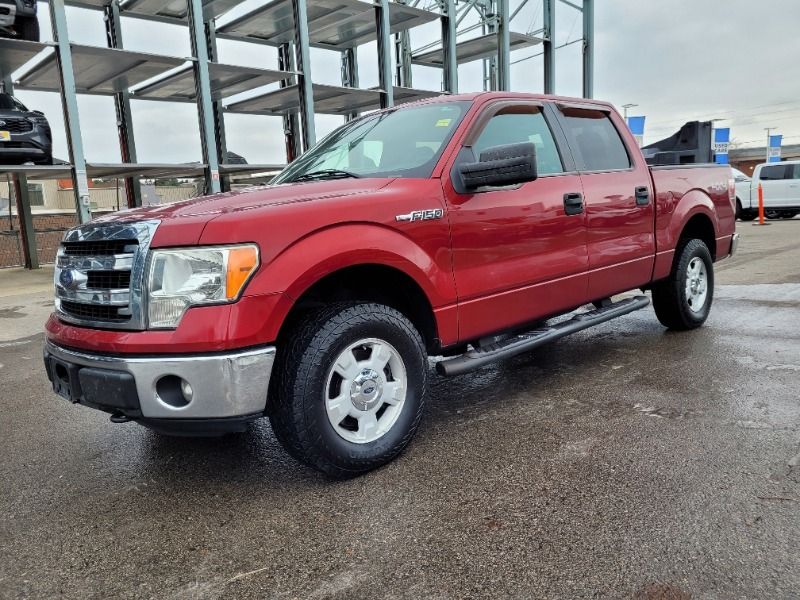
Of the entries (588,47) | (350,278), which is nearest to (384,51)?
(588,47)

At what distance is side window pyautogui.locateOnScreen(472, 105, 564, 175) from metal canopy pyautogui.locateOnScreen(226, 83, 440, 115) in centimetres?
984

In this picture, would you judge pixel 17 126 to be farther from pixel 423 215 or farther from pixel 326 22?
pixel 423 215

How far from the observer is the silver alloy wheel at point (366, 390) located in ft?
9.25

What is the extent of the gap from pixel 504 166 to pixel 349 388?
1.35 metres

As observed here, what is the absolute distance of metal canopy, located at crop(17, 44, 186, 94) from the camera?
10805mm

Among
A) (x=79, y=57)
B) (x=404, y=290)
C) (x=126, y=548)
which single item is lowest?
(x=126, y=548)

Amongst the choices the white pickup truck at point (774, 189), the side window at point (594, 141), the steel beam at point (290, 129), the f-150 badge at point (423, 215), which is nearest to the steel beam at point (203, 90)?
the steel beam at point (290, 129)

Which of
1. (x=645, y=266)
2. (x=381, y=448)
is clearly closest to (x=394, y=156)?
(x=381, y=448)

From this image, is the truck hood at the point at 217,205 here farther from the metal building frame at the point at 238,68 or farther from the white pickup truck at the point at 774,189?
the white pickup truck at the point at 774,189

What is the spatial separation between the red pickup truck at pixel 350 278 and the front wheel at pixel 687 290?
3.43 feet

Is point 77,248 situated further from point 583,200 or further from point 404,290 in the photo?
point 583,200

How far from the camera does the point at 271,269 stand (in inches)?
101

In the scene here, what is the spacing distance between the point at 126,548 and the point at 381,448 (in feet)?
3.74

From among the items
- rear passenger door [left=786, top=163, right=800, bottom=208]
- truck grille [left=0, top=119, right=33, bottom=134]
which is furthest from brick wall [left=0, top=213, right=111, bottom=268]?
rear passenger door [left=786, top=163, right=800, bottom=208]
